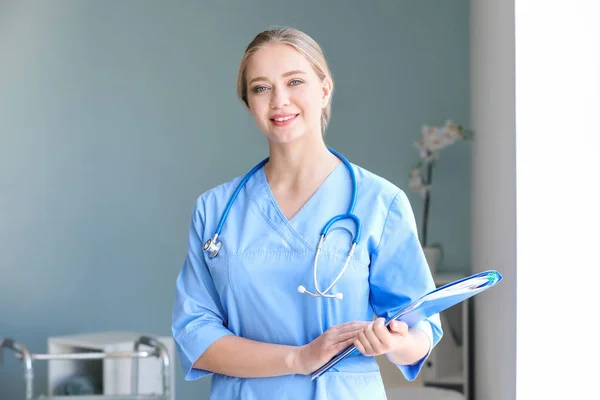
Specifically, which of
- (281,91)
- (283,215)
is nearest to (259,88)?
(281,91)

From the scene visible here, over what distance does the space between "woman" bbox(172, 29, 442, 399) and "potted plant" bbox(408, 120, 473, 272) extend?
1.99m

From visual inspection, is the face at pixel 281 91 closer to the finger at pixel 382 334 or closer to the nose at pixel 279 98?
the nose at pixel 279 98

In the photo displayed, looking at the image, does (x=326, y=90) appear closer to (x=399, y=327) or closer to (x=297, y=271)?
(x=297, y=271)

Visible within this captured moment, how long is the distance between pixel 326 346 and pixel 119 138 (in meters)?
3.02

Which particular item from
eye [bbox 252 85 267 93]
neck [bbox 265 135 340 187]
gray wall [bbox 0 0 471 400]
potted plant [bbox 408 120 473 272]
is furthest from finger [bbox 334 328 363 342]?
gray wall [bbox 0 0 471 400]

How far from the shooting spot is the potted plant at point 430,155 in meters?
3.27

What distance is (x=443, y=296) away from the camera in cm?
106

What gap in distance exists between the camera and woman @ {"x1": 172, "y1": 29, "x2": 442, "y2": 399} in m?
1.22

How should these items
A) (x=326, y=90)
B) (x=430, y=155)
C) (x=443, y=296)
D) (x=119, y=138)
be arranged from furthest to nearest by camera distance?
(x=119, y=138) < (x=430, y=155) < (x=326, y=90) < (x=443, y=296)

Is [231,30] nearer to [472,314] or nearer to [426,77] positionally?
[426,77]

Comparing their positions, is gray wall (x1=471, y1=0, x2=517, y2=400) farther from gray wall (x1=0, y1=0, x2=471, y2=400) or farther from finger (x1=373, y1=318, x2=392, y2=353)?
gray wall (x1=0, y1=0, x2=471, y2=400)

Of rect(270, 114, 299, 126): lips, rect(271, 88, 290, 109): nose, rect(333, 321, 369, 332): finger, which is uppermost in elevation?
rect(271, 88, 290, 109): nose

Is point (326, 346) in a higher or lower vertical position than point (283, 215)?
lower

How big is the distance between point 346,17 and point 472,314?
1.43m
